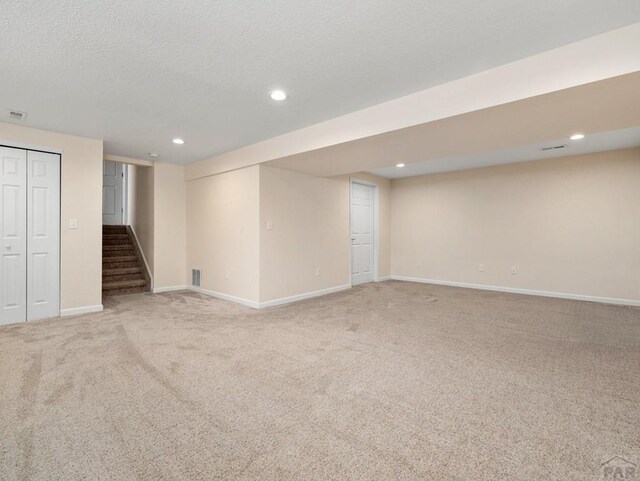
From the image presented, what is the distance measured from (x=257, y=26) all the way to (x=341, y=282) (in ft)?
15.1

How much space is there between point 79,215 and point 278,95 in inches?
132

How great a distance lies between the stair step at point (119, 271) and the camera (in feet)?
18.4

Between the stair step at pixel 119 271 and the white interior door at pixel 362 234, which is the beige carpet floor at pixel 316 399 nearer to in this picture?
the stair step at pixel 119 271

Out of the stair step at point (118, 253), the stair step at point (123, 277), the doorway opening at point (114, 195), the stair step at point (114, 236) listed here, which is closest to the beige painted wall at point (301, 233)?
the stair step at point (123, 277)

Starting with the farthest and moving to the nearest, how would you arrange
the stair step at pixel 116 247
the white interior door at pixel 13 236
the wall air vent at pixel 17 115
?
the stair step at pixel 116 247 → the white interior door at pixel 13 236 → the wall air vent at pixel 17 115

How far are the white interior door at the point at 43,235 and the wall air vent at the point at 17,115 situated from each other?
463mm

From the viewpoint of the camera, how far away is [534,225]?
548 cm

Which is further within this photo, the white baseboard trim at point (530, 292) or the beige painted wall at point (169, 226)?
the beige painted wall at point (169, 226)

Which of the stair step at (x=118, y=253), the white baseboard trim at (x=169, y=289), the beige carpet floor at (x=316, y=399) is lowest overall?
the beige carpet floor at (x=316, y=399)

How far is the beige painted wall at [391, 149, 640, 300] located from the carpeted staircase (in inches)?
223

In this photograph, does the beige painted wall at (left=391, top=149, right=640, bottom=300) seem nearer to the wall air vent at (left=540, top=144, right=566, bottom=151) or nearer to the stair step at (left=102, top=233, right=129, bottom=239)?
the wall air vent at (left=540, top=144, right=566, bottom=151)

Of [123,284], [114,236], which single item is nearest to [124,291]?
[123,284]

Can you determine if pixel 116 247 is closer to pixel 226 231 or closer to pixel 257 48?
pixel 226 231

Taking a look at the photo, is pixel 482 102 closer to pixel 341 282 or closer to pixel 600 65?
pixel 600 65
